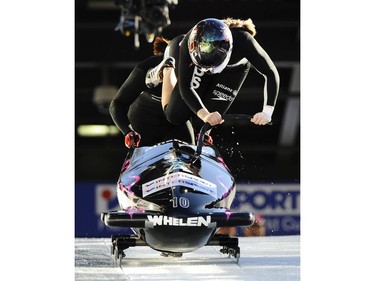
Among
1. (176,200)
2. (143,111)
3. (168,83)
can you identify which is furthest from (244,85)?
(176,200)

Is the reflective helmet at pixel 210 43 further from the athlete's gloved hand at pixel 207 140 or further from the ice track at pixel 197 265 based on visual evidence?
the ice track at pixel 197 265

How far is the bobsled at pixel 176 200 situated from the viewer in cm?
402

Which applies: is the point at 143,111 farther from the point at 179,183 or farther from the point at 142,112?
the point at 179,183

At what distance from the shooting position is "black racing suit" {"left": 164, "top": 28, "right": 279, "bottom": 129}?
4.65m

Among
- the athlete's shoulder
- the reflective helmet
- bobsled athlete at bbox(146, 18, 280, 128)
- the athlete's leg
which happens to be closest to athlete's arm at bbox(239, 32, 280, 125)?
bobsled athlete at bbox(146, 18, 280, 128)
